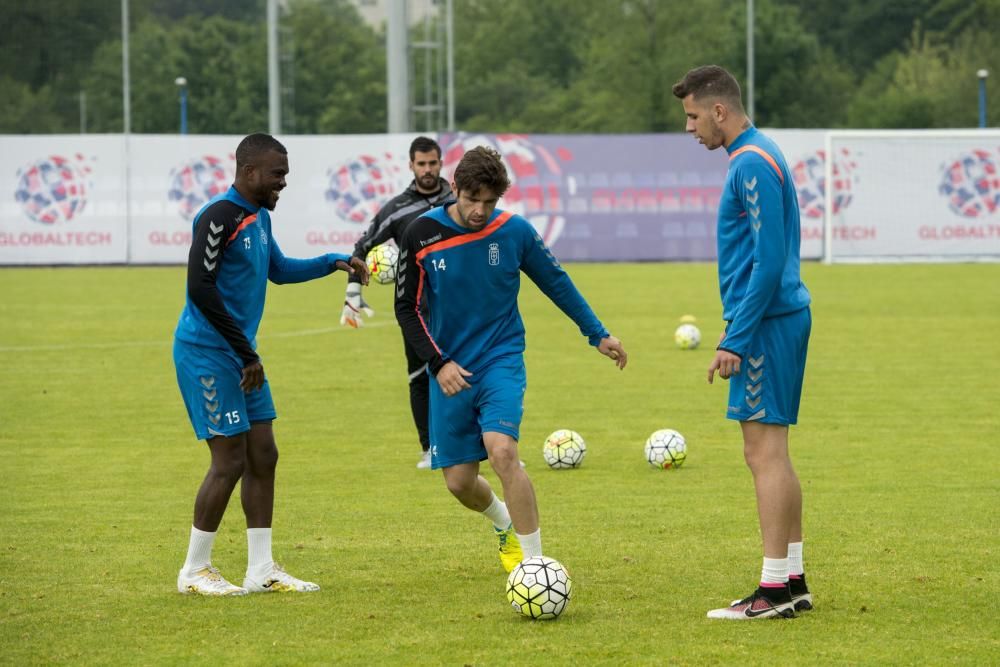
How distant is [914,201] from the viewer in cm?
3575

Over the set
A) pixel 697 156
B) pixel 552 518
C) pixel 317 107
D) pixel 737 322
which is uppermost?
pixel 317 107

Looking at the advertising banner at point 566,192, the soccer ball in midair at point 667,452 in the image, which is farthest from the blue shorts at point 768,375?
the advertising banner at point 566,192

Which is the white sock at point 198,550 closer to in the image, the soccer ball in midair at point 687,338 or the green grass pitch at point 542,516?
the green grass pitch at point 542,516

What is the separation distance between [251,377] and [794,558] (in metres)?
2.54

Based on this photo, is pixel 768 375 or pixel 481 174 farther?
pixel 481 174

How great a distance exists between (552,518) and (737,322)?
296 cm

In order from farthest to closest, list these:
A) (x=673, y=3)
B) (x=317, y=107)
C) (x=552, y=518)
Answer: (x=317, y=107) < (x=673, y=3) < (x=552, y=518)

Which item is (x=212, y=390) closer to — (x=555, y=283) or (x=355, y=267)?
(x=355, y=267)

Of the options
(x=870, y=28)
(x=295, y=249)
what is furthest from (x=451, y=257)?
(x=870, y=28)

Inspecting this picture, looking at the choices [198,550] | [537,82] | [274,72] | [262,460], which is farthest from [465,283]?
[537,82]

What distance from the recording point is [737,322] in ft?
21.8

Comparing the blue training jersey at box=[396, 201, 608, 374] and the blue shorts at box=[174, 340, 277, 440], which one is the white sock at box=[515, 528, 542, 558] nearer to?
the blue training jersey at box=[396, 201, 608, 374]

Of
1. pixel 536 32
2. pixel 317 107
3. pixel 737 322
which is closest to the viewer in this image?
pixel 737 322

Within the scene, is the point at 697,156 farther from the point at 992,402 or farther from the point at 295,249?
the point at 992,402
